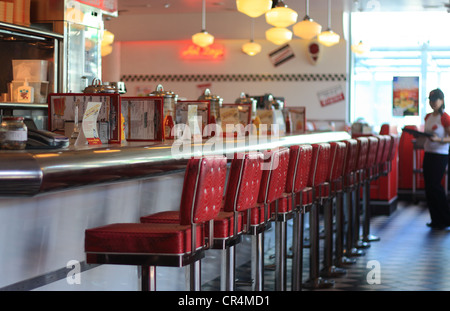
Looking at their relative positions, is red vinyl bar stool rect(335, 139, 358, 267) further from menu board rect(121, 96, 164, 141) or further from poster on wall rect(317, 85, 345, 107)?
poster on wall rect(317, 85, 345, 107)

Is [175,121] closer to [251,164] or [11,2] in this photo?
[251,164]

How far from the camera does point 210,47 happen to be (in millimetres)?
14086

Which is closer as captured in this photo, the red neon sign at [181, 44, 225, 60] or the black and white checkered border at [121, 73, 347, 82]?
the black and white checkered border at [121, 73, 347, 82]

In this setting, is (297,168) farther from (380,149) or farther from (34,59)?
(34,59)

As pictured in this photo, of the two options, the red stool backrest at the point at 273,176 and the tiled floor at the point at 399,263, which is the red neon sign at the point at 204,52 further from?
the red stool backrest at the point at 273,176

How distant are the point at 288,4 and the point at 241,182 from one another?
31.4 ft

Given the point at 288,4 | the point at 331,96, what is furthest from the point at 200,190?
the point at 331,96

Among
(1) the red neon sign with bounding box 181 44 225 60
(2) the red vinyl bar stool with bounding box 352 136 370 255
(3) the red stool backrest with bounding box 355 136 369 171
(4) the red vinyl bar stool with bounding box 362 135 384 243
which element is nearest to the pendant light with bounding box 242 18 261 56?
(1) the red neon sign with bounding box 181 44 225 60

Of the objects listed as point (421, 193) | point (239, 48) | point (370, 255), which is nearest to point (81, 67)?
point (370, 255)

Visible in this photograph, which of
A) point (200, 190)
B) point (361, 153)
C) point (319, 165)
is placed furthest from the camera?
point (361, 153)

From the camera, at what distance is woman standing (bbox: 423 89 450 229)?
305 inches

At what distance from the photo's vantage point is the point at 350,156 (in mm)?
5777

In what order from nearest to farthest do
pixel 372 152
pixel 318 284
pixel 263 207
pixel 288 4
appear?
pixel 263 207 → pixel 318 284 → pixel 372 152 → pixel 288 4

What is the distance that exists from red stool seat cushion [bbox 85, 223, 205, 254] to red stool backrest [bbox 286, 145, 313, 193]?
5.17 feet
